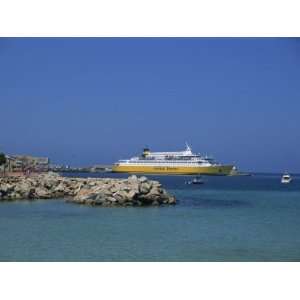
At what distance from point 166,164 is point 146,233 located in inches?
452

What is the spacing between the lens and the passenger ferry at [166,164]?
1666cm

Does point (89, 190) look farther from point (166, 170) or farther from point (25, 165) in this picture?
point (166, 170)

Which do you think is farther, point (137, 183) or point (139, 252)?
point (137, 183)

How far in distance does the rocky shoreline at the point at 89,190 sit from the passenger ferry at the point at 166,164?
5577mm

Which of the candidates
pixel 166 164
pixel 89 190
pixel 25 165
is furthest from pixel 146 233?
pixel 166 164

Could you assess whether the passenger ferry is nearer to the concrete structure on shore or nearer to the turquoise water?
the concrete structure on shore

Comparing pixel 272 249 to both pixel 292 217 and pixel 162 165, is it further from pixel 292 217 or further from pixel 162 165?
pixel 162 165

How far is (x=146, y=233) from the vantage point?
229 inches

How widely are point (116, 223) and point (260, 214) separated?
247 cm

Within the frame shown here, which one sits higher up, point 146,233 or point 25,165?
point 25,165

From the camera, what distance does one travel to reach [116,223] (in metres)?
6.50

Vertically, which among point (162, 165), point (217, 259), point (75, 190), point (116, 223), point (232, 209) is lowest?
point (217, 259)

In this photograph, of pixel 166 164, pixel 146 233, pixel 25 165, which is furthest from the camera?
pixel 166 164
